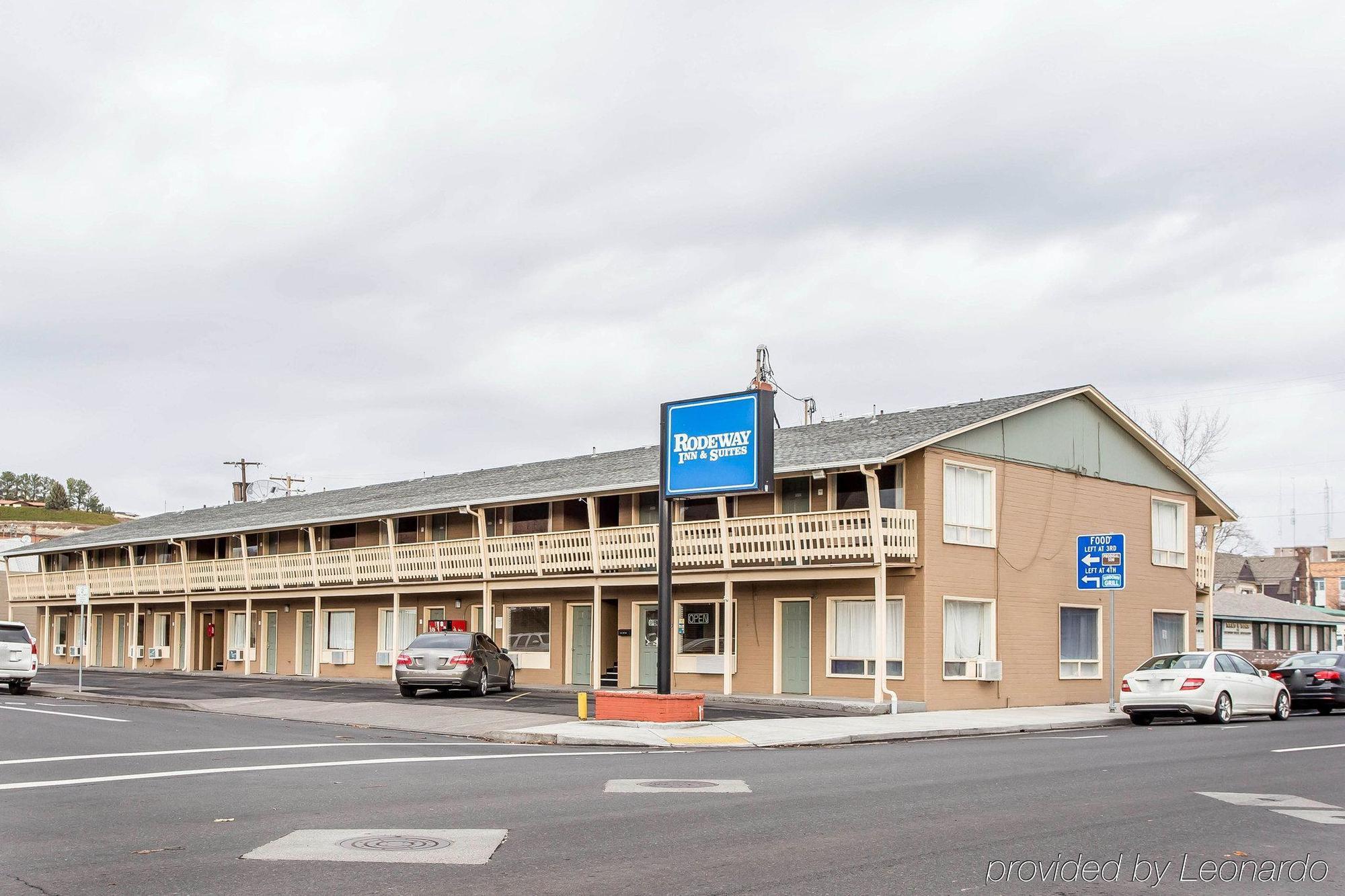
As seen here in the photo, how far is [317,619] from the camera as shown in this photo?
4041 centimetres

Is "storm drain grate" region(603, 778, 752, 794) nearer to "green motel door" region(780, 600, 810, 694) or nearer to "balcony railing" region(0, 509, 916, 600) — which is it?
"balcony railing" region(0, 509, 916, 600)

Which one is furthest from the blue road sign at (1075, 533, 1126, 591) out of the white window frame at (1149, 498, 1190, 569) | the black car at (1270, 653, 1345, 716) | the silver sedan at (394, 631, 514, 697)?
the silver sedan at (394, 631, 514, 697)

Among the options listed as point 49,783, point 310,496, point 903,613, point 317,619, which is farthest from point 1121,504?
point 310,496

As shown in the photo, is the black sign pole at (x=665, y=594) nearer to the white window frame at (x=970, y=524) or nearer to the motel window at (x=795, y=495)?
the motel window at (x=795, y=495)

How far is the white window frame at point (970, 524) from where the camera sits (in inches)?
1103

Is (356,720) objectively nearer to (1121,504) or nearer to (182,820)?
(182,820)

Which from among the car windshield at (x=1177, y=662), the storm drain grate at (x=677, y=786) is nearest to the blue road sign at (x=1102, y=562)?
the car windshield at (x=1177, y=662)

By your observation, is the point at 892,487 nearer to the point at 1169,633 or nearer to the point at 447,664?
the point at 447,664

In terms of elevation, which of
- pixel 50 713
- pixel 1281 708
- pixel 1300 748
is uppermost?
pixel 1300 748

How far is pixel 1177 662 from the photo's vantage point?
2439 cm

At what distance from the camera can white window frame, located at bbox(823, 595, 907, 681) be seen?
27.6 m

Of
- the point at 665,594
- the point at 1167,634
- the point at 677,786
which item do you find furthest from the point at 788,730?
the point at 1167,634

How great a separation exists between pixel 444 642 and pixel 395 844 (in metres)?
20.3

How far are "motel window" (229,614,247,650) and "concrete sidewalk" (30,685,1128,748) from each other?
57.5 ft
